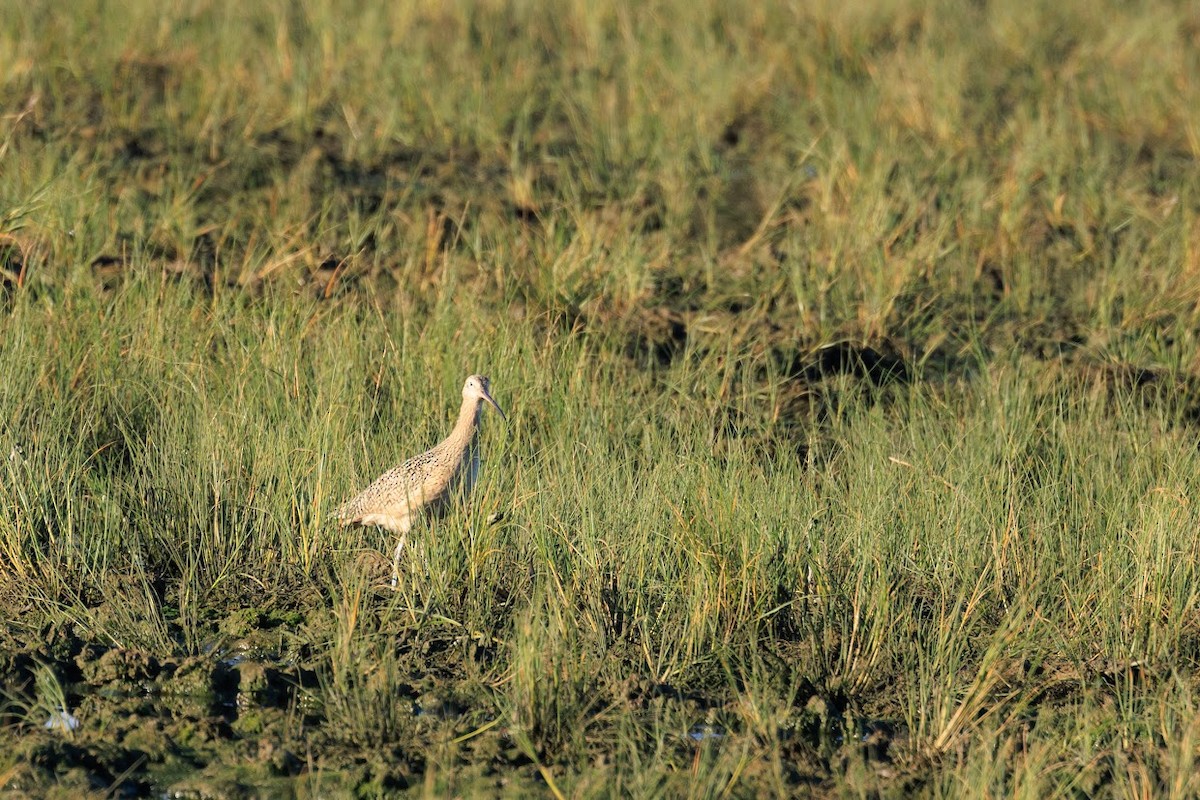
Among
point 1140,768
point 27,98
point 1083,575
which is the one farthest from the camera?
point 27,98

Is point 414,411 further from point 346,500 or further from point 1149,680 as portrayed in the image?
point 1149,680

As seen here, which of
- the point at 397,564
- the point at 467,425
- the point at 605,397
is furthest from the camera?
the point at 605,397

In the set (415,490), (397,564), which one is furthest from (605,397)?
(397,564)

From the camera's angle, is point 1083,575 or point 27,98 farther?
point 27,98

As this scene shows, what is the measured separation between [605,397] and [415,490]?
1.38 metres

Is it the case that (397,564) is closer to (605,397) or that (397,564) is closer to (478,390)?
(478,390)

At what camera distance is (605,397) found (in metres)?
6.36

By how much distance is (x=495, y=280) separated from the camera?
736 centimetres

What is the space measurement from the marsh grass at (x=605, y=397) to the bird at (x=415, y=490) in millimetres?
112

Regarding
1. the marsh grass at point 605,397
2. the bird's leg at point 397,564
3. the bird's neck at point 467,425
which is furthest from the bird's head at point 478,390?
the bird's leg at point 397,564

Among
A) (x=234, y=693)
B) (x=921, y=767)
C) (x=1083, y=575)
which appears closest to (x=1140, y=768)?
(x=921, y=767)

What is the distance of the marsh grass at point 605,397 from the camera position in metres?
4.40

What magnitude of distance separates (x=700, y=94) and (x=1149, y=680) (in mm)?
5512

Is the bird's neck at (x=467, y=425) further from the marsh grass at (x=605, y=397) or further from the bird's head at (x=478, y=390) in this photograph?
the marsh grass at (x=605, y=397)
